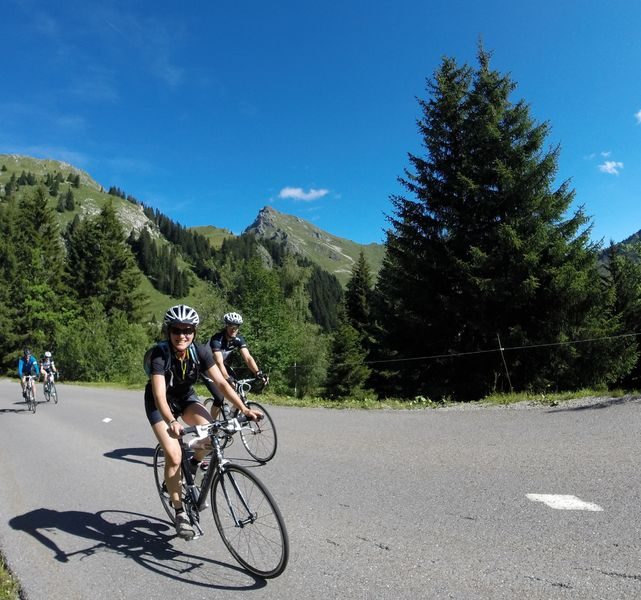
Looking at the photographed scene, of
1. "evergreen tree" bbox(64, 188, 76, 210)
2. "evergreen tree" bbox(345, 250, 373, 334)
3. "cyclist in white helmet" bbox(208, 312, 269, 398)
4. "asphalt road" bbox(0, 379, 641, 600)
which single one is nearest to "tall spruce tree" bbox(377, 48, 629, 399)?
"asphalt road" bbox(0, 379, 641, 600)

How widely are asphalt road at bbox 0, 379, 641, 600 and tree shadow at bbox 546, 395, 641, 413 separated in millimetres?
51

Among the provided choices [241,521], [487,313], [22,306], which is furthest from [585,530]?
[22,306]

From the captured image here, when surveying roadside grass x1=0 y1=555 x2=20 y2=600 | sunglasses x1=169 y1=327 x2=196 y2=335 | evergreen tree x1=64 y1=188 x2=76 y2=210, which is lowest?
roadside grass x1=0 y1=555 x2=20 y2=600

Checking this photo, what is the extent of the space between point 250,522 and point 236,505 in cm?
19

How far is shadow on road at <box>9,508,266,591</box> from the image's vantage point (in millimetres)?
3455

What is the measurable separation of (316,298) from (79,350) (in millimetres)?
118280

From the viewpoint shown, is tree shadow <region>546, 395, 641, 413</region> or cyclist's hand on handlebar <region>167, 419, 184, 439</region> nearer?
cyclist's hand on handlebar <region>167, 419, 184, 439</region>

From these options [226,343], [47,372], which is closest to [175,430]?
[226,343]

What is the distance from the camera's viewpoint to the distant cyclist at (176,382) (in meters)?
3.74

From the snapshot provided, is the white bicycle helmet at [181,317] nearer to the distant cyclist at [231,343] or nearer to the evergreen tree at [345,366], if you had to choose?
the distant cyclist at [231,343]

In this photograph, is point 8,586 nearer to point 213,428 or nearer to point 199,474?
point 199,474

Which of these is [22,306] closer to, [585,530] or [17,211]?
[17,211]

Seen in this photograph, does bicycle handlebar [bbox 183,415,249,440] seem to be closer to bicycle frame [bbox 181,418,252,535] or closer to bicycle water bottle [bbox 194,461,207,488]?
bicycle frame [bbox 181,418,252,535]

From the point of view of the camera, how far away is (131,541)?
4.21 m
